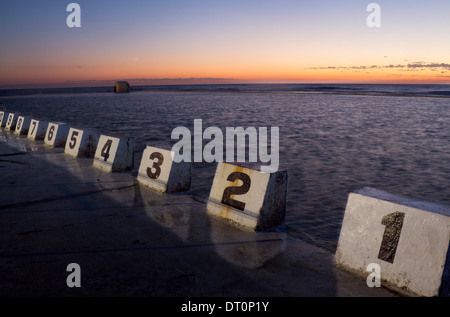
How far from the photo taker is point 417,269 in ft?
10.1

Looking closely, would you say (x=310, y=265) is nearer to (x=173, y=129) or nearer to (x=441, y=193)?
(x=441, y=193)

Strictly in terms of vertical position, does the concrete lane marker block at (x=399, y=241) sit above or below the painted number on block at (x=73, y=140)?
below

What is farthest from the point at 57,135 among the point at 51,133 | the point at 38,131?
the point at 38,131

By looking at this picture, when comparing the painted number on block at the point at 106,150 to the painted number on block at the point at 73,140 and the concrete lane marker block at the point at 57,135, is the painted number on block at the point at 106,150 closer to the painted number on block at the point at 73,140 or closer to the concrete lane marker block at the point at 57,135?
the painted number on block at the point at 73,140

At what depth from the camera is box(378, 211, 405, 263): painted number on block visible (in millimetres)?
3240

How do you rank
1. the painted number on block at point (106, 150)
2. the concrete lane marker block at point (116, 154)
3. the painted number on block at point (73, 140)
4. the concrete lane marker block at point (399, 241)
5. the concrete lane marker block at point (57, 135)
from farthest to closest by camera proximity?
the concrete lane marker block at point (57, 135)
the painted number on block at point (73, 140)
the painted number on block at point (106, 150)
the concrete lane marker block at point (116, 154)
the concrete lane marker block at point (399, 241)

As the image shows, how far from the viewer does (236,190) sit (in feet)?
16.2

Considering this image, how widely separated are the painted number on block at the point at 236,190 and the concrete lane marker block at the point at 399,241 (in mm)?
1562

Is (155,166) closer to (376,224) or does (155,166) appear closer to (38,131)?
(376,224)

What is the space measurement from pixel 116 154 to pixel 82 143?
7.96ft

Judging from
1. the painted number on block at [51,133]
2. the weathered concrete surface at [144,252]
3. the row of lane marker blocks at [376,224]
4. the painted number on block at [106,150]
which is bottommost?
the weathered concrete surface at [144,252]

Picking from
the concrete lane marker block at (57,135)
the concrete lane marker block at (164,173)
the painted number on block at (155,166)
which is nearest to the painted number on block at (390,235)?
the concrete lane marker block at (164,173)

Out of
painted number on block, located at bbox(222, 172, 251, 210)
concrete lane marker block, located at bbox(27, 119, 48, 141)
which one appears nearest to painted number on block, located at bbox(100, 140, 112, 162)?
painted number on block, located at bbox(222, 172, 251, 210)

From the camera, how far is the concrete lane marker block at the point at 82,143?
955cm
